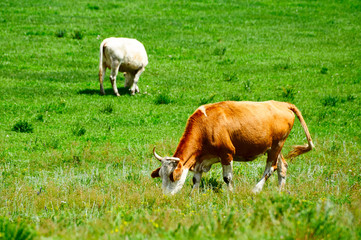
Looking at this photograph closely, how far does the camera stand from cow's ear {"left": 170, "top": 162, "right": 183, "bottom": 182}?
810 centimetres

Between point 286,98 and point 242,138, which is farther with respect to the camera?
point 286,98

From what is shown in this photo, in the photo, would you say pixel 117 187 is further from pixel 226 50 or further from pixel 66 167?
pixel 226 50

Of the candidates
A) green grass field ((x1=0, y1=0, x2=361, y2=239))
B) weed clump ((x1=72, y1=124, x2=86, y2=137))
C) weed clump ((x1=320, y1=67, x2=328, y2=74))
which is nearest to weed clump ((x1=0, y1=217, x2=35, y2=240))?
green grass field ((x1=0, y1=0, x2=361, y2=239))

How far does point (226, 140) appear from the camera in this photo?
337 inches

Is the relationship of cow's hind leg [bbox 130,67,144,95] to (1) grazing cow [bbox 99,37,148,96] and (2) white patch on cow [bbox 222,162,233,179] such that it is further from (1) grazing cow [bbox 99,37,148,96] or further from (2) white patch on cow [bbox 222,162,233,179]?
(2) white patch on cow [bbox 222,162,233,179]

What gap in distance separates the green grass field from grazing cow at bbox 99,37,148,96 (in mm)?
572

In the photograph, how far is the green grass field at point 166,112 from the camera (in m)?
6.09

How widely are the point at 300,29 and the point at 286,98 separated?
479 inches

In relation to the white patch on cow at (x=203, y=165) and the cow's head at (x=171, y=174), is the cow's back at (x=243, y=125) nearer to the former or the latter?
the white patch on cow at (x=203, y=165)

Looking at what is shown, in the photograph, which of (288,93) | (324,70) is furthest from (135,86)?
(324,70)

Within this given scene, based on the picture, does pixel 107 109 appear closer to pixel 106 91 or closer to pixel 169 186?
pixel 106 91

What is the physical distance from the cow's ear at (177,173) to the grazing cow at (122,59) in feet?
32.0

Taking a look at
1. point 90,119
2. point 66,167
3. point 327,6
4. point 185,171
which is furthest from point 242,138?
point 327,6

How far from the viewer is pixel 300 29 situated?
27.8 m
